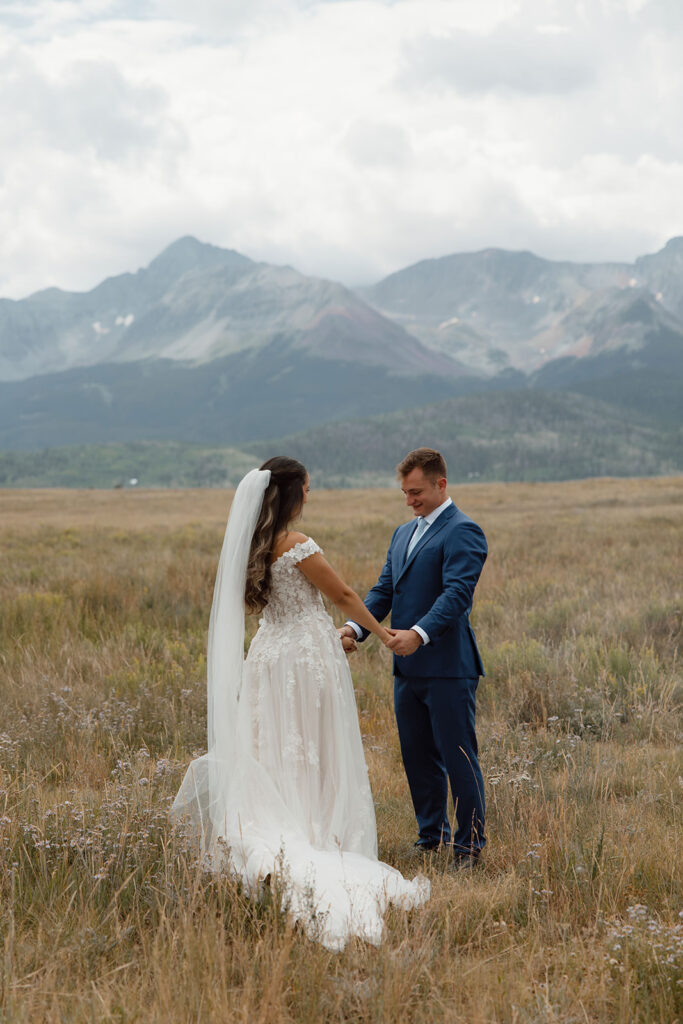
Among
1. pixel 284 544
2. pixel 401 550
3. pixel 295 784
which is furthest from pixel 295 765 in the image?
pixel 401 550

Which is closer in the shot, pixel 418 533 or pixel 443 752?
pixel 443 752

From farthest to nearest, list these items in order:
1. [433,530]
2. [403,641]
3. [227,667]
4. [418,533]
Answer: [418,533] → [433,530] → [227,667] → [403,641]

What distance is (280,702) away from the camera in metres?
4.28

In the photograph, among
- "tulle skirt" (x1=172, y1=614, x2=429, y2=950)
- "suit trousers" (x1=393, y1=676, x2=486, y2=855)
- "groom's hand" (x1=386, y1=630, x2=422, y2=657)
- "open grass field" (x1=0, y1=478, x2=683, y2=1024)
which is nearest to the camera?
"open grass field" (x1=0, y1=478, x2=683, y2=1024)

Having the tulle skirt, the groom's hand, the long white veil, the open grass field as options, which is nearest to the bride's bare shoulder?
the long white veil

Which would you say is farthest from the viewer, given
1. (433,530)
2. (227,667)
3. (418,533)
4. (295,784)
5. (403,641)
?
(418,533)

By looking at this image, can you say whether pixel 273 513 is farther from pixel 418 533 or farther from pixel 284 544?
pixel 418 533

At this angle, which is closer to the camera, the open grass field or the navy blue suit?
the open grass field

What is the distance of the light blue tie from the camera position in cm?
450

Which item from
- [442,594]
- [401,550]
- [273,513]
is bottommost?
[442,594]

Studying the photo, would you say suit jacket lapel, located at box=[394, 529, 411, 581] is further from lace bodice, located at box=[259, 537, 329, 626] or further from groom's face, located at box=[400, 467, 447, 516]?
lace bodice, located at box=[259, 537, 329, 626]

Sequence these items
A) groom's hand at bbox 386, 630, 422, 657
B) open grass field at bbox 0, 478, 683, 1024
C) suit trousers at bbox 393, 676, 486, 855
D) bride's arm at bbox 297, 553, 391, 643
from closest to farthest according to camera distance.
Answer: open grass field at bbox 0, 478, 683, 1024, groom's hand at bbox 386, 630, 422, 657, bride's arm at bbox 297, 553, 391, 643, suit trousers at bbox 393, 676, 486, 855

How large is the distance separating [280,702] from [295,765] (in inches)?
12.2

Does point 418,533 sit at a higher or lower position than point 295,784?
higher
